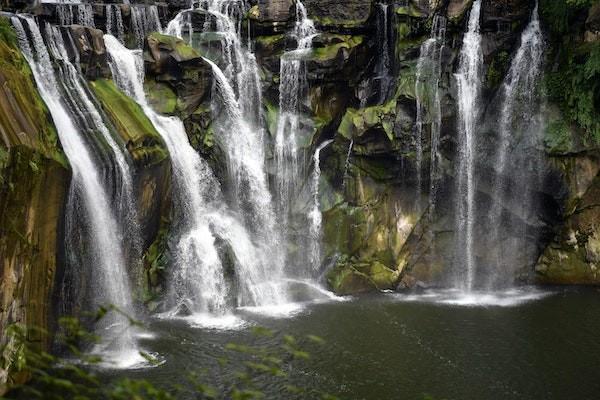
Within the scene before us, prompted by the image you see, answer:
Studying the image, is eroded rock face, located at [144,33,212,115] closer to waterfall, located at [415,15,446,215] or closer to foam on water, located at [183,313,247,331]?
foam on water, located at [183,313,247,331]

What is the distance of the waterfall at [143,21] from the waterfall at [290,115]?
5791 millimetres

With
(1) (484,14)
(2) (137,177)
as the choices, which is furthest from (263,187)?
(1) (484,14)

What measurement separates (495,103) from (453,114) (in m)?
1.72

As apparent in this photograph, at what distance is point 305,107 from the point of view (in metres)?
21.8

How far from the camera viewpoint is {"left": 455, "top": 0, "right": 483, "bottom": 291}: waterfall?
20.7m

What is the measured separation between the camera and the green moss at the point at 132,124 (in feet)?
52.3

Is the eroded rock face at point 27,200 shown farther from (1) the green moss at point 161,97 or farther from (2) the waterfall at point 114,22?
(2) the waterfall at point 114,22

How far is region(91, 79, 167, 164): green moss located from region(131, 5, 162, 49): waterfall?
5.78m

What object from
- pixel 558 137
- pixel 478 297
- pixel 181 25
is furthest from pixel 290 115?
pixel 558 137

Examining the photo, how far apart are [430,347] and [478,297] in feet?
17.9

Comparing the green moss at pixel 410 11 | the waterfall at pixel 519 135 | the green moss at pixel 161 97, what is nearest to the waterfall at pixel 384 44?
the green moss at pixel 410 11

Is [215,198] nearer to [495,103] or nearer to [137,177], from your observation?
[137,177]

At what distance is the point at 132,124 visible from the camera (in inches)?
643

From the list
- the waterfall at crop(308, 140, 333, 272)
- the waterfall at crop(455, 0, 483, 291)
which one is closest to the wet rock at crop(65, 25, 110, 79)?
the waterfall at crop(308, 140, 333, 272)
